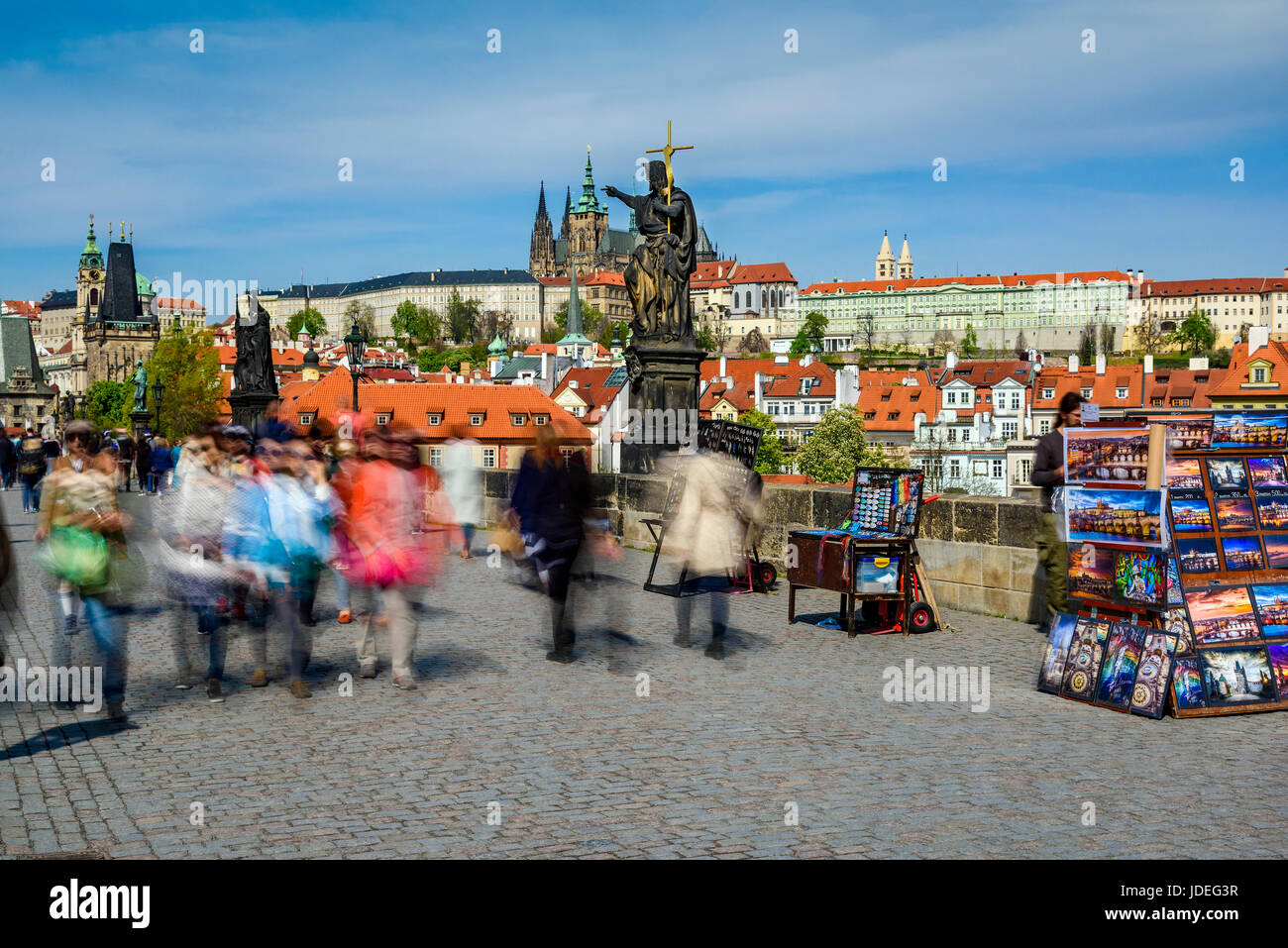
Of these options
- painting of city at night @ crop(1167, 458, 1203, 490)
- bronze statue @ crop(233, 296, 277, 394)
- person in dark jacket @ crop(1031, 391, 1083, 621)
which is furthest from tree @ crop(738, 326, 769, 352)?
painting of city at night @ crop(1167, 458, 1203, 490)

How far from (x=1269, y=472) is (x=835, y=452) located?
69.8m

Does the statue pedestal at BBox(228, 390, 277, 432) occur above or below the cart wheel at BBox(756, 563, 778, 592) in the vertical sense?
above

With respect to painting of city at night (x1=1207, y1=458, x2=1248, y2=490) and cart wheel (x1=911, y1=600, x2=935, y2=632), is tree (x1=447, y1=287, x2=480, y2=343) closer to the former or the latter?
cart wheel (x1=911, y1=600, x2=935, y2=632)

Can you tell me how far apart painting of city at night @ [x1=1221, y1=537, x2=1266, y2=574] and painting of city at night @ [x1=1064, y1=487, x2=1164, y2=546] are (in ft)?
1.80

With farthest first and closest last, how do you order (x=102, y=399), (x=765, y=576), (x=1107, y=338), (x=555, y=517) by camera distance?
(x=1107, y=338) < (x=102, y=399) < (x=765, y=576) < (x=555, y=517)

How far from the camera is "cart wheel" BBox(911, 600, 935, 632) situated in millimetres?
9789

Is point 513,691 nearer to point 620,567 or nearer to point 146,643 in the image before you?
point 146,643

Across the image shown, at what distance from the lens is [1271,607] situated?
24.1 feet

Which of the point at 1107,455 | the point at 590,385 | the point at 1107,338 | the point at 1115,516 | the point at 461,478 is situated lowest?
the point at 461,478

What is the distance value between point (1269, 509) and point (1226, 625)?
89 cm

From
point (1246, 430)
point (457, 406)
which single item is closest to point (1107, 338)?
point (457, 406)

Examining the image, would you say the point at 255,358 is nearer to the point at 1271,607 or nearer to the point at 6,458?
the point at 6,458

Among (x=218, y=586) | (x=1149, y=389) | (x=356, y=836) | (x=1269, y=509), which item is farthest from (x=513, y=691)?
(x=1149, y=389)

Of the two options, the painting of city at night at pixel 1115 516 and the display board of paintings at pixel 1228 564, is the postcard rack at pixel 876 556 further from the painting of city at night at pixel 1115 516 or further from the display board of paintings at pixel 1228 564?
the display board of paintings at pixel 1228 564
